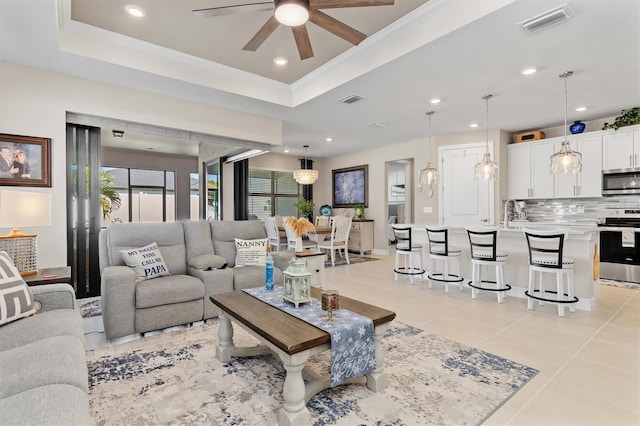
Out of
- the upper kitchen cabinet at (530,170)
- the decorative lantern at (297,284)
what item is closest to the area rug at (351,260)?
the upper kitchen cabinet at (530,170)

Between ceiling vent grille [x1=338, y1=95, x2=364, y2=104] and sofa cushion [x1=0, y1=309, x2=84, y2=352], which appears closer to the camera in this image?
sofa cushion [x1=0, y1=309, x2=84, y2=352]

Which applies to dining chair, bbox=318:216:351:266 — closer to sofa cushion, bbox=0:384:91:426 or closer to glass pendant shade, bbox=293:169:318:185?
glass pendant shade, bbox=293:169:318:185

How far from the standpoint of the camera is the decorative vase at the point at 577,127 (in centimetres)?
533

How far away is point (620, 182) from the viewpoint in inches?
195

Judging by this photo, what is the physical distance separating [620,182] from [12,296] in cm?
731

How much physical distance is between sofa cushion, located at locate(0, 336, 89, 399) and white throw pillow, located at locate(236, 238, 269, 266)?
2133mm

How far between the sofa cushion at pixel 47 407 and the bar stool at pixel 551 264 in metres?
3.96

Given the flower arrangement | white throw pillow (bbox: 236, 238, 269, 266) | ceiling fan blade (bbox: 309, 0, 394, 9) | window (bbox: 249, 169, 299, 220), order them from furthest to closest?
window (bbox: 249, 169, 299, 220)
white throw pillow (bbox: 236, 238, 269, 266)
the flower arrangement
ceiling fan blade (bbox: 309, 0, 394, 9)

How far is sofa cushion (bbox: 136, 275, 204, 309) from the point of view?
110 inches

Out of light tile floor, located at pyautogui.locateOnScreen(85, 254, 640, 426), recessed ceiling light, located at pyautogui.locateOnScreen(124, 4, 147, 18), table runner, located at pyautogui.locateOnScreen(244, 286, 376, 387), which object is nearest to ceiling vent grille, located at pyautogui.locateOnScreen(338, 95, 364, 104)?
recessed ceiling light, located at pyautogui.locateOnScreen(124, 4, 147, 18)

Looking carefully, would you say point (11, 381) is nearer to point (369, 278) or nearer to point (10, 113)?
point (10, 113)

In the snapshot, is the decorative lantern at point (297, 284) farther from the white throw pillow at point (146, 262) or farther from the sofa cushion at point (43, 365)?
the white throw pillow at point (146, 262)

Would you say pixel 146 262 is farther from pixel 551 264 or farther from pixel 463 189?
pixel 463 189

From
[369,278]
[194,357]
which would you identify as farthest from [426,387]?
[369,278]
